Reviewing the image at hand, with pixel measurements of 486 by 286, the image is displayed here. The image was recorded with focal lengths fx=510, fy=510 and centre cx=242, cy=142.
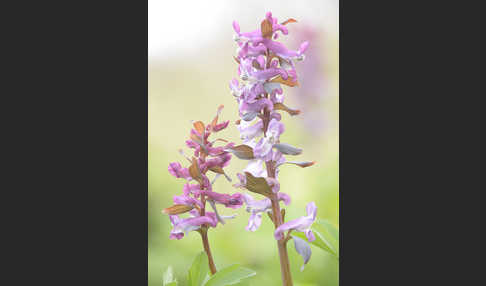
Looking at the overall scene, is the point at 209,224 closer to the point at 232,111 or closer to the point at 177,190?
the point at 177,190

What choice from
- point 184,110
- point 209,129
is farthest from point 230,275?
point 184,110

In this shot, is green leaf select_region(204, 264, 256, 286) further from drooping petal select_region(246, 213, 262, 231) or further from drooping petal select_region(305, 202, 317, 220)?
drooping petal select_region(305, 202, 317, 220)

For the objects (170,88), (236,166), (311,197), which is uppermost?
(170,88)

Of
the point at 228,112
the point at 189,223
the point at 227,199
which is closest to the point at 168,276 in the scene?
the point at 189,223

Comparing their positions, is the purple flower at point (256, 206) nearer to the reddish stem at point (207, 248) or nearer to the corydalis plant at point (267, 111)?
the corydalis plant at point (267, 111)

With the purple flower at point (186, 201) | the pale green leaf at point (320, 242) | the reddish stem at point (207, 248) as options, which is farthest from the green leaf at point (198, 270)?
the pale green leaf at point (320, 242)

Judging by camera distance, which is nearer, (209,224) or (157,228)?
(209,224)

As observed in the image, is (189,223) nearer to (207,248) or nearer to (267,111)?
(207,248)
